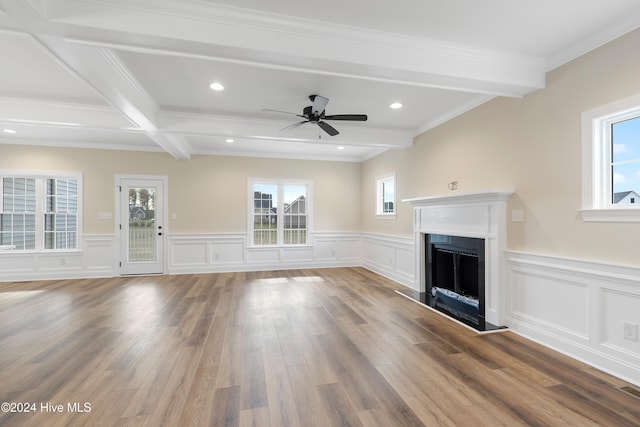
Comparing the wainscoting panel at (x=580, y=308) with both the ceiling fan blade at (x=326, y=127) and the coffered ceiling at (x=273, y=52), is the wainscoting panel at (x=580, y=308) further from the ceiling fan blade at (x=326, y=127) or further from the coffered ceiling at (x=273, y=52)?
the ceiling fan blade at (x=326, y=127)

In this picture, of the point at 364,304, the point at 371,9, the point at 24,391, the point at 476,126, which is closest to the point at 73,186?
the point at 24,391

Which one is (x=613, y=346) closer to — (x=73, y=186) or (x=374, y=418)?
(x=374, y=418)

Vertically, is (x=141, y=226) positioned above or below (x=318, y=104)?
below

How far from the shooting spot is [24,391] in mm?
2102

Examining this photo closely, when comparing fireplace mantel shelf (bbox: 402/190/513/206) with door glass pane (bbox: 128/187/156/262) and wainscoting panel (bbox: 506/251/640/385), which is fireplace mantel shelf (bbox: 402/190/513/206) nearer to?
wainscoting panel (bbox: 506/251/640/385)

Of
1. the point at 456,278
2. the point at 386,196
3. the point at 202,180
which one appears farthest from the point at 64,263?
the point at 456,278

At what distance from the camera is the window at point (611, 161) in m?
2.35

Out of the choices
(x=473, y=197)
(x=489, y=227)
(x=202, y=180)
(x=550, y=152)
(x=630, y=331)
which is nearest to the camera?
(x=630, y=331)

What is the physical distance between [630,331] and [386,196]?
4480mm

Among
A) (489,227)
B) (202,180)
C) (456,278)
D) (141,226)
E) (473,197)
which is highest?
(202,180)

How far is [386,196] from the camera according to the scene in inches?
254

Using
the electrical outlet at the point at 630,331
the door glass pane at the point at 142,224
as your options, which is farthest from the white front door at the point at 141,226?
the electrical outlet at the point at 630,331

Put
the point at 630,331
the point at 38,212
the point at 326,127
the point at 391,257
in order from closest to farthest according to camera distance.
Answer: the point at 630,331 → the point at 326,127 → the point at 38,212 → the point at 391,257

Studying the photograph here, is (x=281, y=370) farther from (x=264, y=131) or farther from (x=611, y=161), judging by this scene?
(x=264, y=131)
